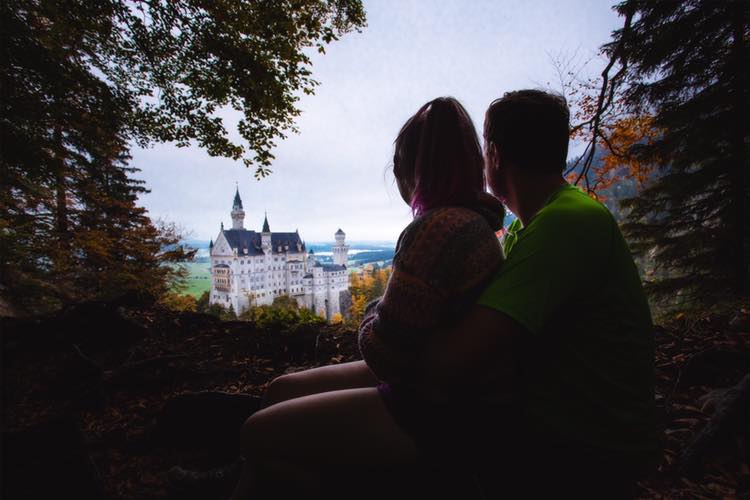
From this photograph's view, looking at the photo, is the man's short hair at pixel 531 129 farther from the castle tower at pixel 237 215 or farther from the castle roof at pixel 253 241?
the castle tower at pixel 237 215

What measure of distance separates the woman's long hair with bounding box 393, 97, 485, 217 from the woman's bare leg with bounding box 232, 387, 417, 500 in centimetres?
75

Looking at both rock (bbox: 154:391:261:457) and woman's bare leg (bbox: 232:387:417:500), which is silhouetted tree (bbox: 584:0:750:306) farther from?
rock (bbox: 154:391:261:457)

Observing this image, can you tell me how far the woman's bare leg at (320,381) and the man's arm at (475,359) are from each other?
0.59 meters

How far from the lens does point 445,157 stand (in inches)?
44.9

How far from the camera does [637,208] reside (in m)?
8.64

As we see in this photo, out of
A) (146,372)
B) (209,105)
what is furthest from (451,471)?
(209,105)

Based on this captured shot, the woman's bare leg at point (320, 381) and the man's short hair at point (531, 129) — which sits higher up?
the man's short hair at point (531, 129)

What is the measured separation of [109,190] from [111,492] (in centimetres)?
1685

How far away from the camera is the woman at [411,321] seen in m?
0.96

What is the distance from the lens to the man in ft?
2.89

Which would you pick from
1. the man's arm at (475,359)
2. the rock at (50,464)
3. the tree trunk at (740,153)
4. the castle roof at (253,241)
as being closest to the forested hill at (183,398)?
the rock at (50,464)

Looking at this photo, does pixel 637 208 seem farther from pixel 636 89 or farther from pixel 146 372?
pixel 146 372

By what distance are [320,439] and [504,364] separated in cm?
68

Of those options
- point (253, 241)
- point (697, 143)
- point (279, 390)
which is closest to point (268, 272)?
point (253, 241)
